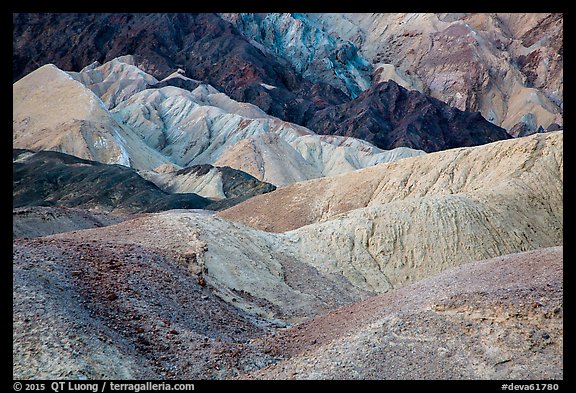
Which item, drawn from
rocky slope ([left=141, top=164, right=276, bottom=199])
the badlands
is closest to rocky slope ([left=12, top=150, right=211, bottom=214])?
the badlands

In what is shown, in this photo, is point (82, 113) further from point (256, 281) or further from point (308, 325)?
point (308, 325)

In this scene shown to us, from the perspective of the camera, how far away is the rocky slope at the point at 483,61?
138 m

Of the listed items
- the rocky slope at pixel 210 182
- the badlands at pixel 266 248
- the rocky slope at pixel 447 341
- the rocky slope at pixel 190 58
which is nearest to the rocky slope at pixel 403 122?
the rocky slope at pixel 190 58

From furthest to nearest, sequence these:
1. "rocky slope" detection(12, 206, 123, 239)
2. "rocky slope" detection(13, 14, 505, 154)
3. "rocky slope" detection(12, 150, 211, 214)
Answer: "rocky slope" detection(13, 14, 505, 154)
"rocky slope" detection(12, 150, 211, 214)
"rocky slope" detection(12, 206, 123, 239)

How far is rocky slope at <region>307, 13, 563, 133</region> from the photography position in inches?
5423

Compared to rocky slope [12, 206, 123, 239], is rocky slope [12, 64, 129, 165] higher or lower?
lower

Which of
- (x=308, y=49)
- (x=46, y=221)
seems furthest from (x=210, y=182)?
(x=308, y=49)

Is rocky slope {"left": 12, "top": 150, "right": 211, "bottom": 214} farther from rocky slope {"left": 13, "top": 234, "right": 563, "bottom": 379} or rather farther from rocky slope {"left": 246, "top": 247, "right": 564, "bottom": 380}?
rocky slope {"left": 246, "top": 247, "right": 564, "bottom": 380}

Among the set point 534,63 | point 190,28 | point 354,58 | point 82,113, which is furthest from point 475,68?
point 82,113

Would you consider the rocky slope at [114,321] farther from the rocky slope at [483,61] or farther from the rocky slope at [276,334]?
the rocky slope at [483,61]

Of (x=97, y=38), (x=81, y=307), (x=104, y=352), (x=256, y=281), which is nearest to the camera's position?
(x=104, y=352)

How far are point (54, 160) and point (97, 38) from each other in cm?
6669

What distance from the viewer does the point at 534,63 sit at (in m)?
143

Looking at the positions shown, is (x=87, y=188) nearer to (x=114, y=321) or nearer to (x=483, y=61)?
(x=114, y=321)
